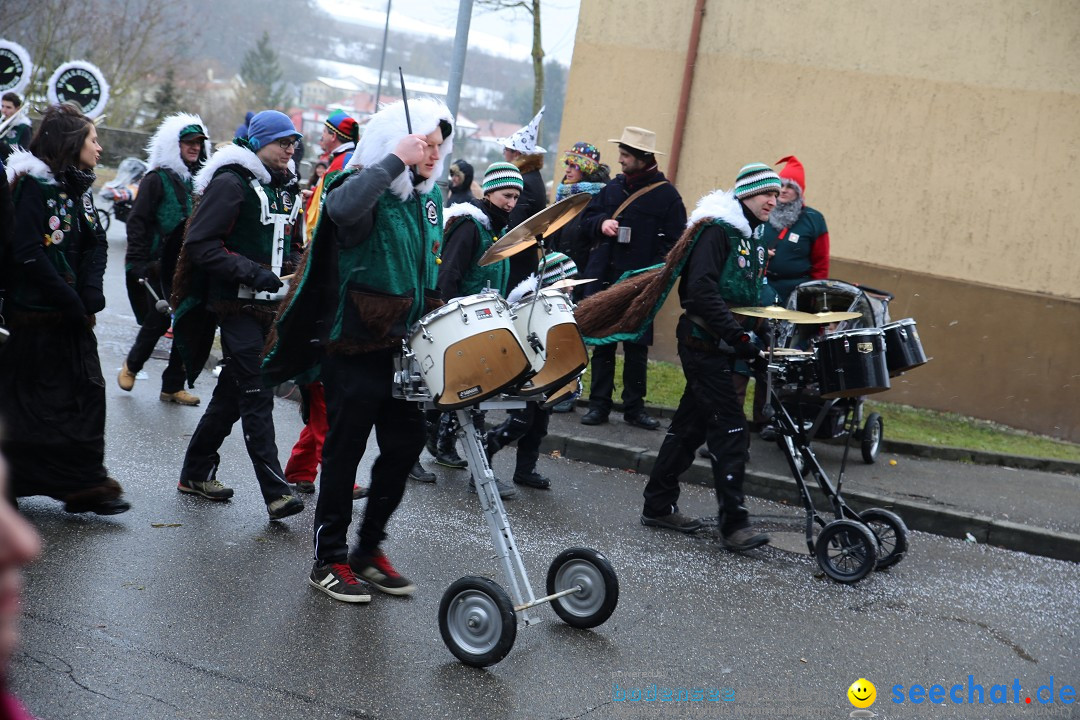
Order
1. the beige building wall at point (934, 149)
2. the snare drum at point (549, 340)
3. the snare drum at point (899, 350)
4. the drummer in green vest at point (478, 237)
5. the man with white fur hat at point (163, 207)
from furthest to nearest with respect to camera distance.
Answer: the beige building wall at point (934, 149), the man with white fur hat at point (163, 207), the drummer in green vest at point (478, 237), the snare drum at point (899, 350), the snare drum at point (549, 340)

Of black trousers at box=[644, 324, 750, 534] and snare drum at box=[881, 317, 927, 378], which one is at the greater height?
snare drum at box=[881, 317, 927, 378]

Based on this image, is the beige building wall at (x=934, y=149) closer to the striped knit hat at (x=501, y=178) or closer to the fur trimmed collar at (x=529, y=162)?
the fur trimmed collar at (x=529, y=162)

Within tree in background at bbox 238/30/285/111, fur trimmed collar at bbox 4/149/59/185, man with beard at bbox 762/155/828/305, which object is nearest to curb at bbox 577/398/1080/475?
man with beard at bbox 762/155/828/305

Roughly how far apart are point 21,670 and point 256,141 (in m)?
3.21

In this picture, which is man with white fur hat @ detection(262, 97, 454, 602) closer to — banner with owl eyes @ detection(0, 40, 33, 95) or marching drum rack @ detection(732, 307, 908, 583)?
marching drum rack @ detection(732, 307, 908, 583)

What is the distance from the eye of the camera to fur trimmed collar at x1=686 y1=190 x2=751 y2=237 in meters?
6.42

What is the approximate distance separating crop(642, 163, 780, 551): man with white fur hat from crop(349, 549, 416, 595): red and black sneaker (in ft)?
6.81

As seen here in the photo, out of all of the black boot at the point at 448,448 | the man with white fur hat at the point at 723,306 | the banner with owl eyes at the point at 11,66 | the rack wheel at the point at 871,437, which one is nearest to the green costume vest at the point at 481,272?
the man with white fur hat at the point at 723,306

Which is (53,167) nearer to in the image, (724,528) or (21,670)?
(21,670)

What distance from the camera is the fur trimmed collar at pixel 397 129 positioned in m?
4.78

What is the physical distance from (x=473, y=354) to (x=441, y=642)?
48.2 inches

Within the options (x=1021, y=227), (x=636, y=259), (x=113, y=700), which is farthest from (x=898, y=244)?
(x=113, y=700)

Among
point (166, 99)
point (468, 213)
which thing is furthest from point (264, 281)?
point (166, 99)

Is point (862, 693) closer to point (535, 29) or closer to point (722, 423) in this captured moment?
point (722, 423)
